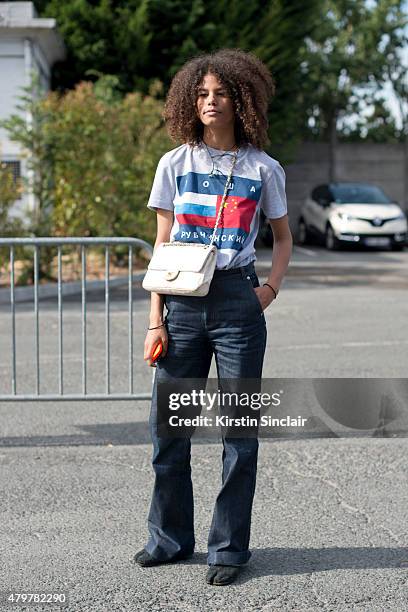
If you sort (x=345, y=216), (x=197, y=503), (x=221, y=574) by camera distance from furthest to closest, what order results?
(x=345, y=216) → (x=197, y=503) → (x=221, y=574)

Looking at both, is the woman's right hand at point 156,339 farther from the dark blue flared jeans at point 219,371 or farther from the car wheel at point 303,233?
the car wheel at point 303,233

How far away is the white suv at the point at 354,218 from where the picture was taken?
79.0 ft

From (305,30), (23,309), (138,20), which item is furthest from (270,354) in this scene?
(305,30)

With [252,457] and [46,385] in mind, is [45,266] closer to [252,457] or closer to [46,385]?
[46,385]

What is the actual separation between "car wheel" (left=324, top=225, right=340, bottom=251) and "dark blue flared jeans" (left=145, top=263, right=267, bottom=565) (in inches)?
819

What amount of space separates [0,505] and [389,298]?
32.3ft

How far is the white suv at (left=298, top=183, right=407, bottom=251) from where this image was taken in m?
24.1

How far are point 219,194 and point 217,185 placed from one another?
3cm

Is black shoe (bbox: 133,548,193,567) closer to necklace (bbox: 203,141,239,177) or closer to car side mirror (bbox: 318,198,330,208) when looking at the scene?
necklace (bbox: 203,141,239,177)

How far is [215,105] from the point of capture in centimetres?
391

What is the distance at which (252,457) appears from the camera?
405 centimetres

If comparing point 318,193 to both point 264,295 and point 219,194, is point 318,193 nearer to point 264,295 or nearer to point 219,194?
point 264,295

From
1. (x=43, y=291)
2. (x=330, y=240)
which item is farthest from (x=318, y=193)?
(x=43, y=291)

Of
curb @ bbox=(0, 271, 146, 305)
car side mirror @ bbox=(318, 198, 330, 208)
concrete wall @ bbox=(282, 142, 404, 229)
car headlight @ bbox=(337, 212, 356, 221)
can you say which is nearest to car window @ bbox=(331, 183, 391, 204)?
car side mirror @ bbox=(318, 198, 330, 208)
